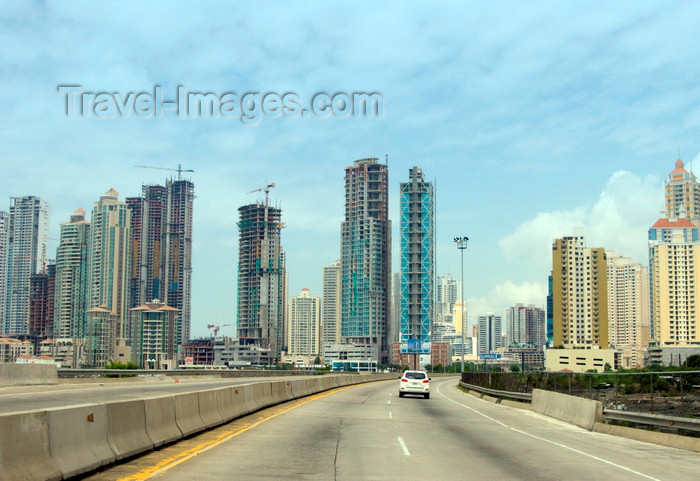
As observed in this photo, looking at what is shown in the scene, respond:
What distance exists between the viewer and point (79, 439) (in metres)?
11.3

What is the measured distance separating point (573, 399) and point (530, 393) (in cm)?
850

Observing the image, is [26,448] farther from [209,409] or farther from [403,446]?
[209,409]

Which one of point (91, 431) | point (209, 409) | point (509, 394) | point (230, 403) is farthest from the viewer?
point (509, 394)

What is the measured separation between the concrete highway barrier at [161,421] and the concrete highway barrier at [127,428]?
0.26 m

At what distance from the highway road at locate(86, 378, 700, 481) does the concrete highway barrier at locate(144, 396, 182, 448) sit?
30cm

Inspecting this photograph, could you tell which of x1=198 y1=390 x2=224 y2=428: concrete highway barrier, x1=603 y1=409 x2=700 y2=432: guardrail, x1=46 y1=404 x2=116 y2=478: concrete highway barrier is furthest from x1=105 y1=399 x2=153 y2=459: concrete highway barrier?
x1=603 y1=409 x2=700 y2=432: guardrail

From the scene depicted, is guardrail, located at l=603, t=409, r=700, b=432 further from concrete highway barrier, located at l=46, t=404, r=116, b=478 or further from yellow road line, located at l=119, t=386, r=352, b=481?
concrete highway barrier, located at l=46, t=404, r=116, b=478

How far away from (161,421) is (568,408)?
16.3 meters

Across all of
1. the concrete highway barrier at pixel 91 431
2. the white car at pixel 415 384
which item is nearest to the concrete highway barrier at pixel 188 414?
the concrete highway barrier at pixel 91 431

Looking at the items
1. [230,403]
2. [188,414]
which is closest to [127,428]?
[188,414]

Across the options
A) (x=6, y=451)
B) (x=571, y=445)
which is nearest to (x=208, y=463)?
(x=6, y=451)

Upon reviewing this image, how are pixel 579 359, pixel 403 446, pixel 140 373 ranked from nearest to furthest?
pixel 403 446 → pixel 140 373 → pixel 579 359

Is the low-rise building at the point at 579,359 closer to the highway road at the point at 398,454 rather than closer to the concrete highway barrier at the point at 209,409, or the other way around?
the highway road at the point at 398,454

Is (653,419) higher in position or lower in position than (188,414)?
lower
